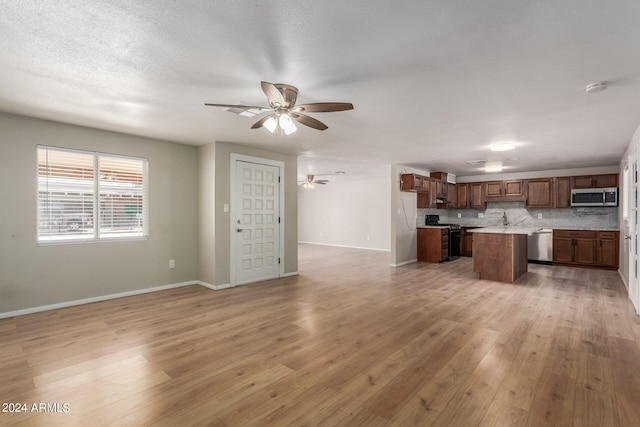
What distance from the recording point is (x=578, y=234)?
273 inches

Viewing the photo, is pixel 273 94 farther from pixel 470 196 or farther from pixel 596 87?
pixel 470 196

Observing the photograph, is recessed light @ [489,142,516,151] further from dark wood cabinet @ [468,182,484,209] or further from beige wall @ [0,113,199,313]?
beige wall @ [0,113,199,313]

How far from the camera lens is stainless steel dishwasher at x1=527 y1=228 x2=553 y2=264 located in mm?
7281

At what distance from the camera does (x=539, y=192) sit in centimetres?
766

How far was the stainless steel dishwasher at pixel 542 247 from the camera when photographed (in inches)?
287

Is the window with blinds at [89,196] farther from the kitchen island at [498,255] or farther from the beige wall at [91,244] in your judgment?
the kitchen island at [498,255]

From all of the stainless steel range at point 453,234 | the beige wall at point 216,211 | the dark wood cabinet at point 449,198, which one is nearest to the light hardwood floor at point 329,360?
the beige wall at point 216,211

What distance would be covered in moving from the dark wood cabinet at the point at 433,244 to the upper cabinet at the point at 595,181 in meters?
3.05

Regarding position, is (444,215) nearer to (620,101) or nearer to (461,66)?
(620,101)

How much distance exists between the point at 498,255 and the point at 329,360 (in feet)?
14.2

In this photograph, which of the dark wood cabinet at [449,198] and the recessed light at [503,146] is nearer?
the recessed light at [503,146]

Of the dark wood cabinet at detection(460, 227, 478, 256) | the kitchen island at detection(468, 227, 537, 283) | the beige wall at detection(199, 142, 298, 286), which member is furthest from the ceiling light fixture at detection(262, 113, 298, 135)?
the dark wood cabinet at detection(460, 227, 478, 256)

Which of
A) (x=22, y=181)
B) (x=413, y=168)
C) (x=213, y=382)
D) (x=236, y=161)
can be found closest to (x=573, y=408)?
(x=213, y=382)

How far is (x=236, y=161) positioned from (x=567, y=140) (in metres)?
5.04
